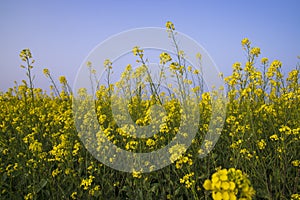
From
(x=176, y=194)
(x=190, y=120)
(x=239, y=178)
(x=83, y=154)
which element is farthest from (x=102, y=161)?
(x=239, y=178)

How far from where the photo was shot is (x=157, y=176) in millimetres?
2832

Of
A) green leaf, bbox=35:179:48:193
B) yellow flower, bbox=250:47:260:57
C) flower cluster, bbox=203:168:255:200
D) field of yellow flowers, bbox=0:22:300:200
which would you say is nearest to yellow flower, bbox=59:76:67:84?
field of yellow flowers, bbox=0:22:300:200

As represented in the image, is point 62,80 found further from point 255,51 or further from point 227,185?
point 227,185

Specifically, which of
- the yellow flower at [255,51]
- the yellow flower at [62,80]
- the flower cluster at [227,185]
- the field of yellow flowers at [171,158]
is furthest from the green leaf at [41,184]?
the yellow flower at [62,80]

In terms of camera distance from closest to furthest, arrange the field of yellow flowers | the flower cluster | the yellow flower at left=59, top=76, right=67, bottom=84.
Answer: the flower cluster, the field of yellow flowers, the yellow flower at left=59, top=76, right=67, bottom=84

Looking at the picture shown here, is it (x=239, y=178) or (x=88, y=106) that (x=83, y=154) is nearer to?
(x=88, y=106)

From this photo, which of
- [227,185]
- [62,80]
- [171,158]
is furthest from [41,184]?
[62,80]

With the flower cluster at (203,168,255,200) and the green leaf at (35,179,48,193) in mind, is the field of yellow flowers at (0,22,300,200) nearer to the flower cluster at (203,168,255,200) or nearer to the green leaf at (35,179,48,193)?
the green leaf at (35,179,48,193)

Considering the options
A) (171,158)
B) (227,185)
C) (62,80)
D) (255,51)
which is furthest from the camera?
(62,80)

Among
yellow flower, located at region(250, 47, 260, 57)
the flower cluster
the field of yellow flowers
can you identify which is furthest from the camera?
yellow flower, located at region(250, 47, 260, 57)

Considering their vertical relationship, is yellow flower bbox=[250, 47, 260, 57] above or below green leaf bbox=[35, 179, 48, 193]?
above

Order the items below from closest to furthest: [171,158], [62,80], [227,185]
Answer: [227,185] < [171,158] < [62,80]

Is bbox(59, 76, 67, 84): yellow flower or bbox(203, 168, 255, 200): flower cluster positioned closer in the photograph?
bbox(203, 168, 255, 200): flower cluster

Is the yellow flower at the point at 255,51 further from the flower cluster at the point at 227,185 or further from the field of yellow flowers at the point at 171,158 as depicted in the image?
the flower cluster at the point at 227,185
